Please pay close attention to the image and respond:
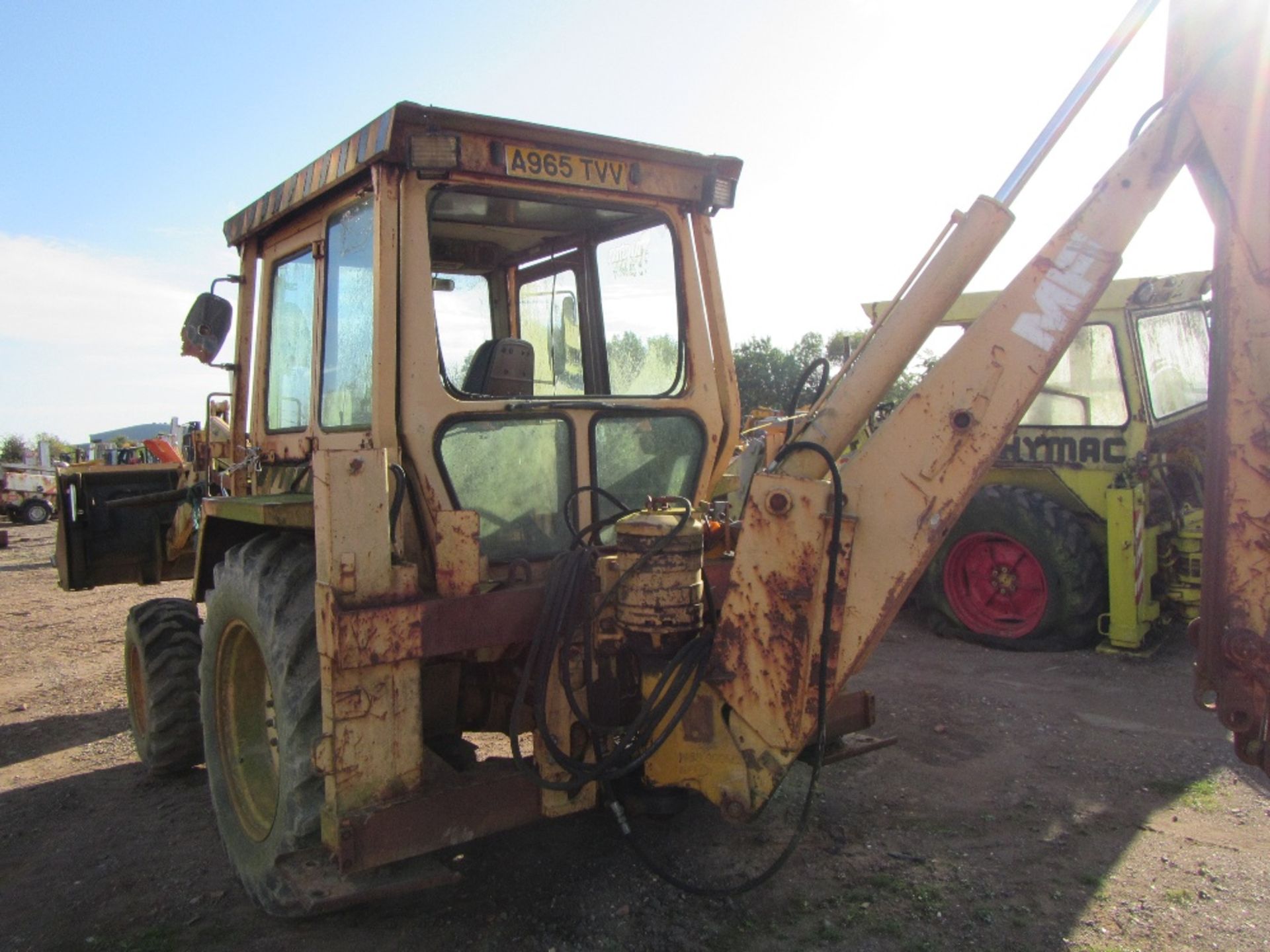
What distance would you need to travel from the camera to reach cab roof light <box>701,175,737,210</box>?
3.63 metres

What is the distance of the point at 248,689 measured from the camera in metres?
3.68

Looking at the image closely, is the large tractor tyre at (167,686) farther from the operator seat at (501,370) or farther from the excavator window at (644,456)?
the excavator window at (644,456)

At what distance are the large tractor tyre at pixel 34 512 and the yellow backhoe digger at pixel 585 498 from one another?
22.3m

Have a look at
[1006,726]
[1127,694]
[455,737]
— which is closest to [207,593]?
[455,737]

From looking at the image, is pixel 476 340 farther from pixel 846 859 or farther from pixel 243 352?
pixel 846 859

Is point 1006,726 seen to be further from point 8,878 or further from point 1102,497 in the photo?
point 8,878

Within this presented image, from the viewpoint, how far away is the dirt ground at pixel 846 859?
2.97m

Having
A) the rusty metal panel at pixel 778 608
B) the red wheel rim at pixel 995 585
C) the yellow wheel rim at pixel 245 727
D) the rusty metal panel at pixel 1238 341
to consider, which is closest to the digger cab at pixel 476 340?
the yellow wheel rim at pixel 245 727

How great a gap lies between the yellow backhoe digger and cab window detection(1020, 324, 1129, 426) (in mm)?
3906

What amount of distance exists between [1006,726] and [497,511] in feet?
10.1

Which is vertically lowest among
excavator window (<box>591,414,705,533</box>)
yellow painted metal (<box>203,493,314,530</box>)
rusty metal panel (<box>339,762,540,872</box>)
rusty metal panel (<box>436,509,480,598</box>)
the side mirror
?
rusty metal panel (<box>339,762,540,872</box>)

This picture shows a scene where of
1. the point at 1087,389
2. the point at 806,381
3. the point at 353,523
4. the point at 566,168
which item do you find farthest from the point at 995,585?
the point at 353,523

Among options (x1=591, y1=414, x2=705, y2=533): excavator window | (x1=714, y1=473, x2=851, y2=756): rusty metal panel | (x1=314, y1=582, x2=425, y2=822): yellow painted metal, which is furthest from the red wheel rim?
(x1=314, y1=582, x2=425, y2=822): yellow painted metal

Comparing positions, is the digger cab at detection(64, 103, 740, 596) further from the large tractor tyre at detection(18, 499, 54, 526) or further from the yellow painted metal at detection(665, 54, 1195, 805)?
the large tractor tyre at detection(18, 499, 54, 526)
